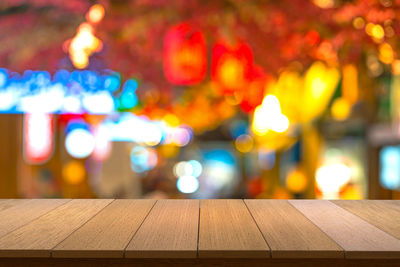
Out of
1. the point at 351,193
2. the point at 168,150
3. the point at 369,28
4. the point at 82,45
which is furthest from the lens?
the point at 168,150

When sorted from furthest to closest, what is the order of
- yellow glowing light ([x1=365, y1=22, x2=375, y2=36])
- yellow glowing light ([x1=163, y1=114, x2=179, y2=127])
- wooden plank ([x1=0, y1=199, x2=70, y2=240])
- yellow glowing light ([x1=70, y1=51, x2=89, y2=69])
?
yellow glowing light ([x1=163, y1=114, x2=179, y2=127]) < yellow glowing light ([x1=70, y1=51, x2=89, y2=69]) < yellow glowing light ([x1=365, y1=22, x2=375, y2=36]) < wooden plank ([x1=0, y1=199, x2=70, y2=240])

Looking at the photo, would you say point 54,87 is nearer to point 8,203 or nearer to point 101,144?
point 8,203

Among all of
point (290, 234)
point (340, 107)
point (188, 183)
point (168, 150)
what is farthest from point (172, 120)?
point (290, 234)

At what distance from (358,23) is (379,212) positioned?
377 centimetres

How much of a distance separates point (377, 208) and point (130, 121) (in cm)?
1288

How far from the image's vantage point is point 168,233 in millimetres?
1874

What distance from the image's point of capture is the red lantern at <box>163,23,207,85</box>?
6000 mm

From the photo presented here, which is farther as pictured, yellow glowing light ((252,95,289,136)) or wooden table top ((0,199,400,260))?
yellow glowing light ((252,95,289,136))

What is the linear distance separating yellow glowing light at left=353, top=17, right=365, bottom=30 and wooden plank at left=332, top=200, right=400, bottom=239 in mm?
3358

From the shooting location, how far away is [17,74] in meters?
7.39

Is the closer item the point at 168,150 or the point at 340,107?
the point at 340,107

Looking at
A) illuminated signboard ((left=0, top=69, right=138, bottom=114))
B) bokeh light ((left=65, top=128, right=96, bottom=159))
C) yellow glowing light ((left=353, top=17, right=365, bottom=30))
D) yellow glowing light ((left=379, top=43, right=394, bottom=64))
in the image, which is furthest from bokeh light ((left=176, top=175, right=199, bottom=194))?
yellow glowing light ((left=353, top=17, right=365, bottom=30))

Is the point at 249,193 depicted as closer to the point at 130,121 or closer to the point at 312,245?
the point at 130,121

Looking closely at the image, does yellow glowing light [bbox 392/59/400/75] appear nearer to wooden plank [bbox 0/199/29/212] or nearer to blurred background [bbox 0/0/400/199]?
blurred background [bbox 0/0/400/199]
